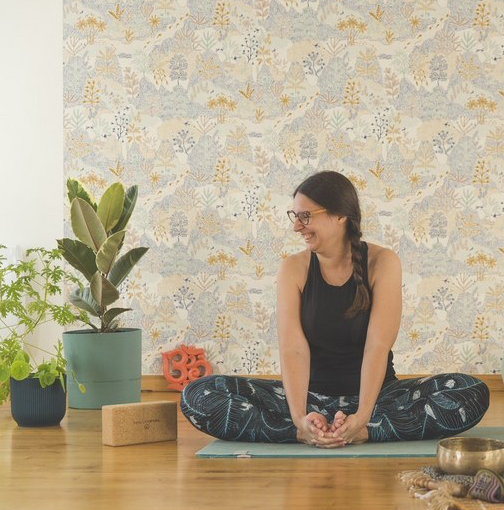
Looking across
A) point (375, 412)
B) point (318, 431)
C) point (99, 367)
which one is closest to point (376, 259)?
point (375, 412)

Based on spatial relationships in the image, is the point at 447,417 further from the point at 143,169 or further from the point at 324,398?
the point at 143,169

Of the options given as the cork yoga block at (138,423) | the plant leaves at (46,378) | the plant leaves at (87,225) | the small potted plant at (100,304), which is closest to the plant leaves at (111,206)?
the small potted plant at (100,304)

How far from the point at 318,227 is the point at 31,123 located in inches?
85.2

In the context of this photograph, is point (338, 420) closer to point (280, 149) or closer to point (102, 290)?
point (102, 290)

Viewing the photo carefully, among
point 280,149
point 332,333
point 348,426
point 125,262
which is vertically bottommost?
point 348,426

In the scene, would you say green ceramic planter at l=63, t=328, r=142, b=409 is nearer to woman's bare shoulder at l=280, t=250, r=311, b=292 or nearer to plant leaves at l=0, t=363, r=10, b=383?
plant leaves at l=0, t=363, r=10, b=383

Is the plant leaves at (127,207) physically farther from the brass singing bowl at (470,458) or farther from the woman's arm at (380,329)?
the brass singing bowl at (470,458)

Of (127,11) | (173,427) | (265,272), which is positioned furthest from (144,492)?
(127,11)

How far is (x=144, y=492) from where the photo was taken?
231 centimetres

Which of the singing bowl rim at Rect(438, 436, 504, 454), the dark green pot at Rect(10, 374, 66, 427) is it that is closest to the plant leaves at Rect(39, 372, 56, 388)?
the dark green pot at Rect(10, 374, 66, 427)

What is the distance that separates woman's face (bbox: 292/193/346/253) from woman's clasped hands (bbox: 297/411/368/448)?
21.1 inches

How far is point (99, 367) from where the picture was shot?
3.97m

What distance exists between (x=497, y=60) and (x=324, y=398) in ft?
7.44

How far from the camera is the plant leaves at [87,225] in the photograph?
154 inches
